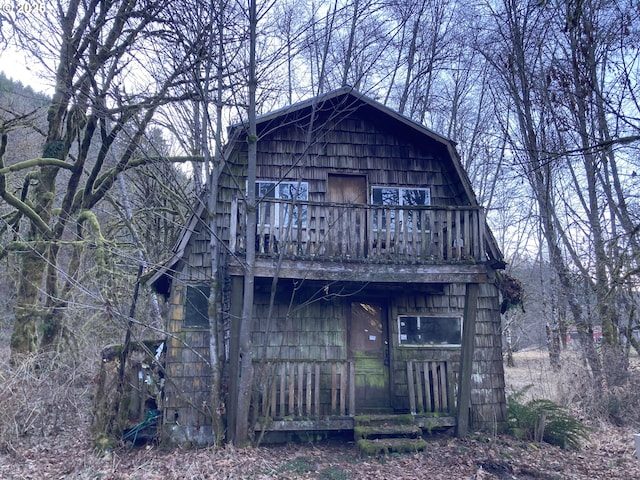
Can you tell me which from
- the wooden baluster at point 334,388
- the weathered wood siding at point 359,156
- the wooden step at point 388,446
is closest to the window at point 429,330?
the wooden baluster at point 334,388

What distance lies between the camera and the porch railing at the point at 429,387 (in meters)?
8.82

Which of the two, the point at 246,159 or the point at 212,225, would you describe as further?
the point at 246,159

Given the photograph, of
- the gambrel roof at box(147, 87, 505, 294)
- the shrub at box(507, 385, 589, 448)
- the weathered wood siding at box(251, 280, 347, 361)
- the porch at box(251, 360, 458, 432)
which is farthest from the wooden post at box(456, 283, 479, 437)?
the weathered wood siding at box(251, 280, 347, 361)

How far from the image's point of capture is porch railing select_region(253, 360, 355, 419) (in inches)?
328

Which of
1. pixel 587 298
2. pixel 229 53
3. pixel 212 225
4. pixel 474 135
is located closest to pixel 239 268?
pixel 212 225

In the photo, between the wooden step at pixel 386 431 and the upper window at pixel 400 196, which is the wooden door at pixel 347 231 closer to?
the upper window at pixel 400 196

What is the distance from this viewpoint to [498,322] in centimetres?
991

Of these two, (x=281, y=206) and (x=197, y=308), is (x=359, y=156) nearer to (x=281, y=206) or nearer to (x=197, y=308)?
(x=281, y=206)

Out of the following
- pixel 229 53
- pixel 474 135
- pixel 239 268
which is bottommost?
pixel 239 268

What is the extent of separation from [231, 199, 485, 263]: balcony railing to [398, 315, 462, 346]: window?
1.79 metres

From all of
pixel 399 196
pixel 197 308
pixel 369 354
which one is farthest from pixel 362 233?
pixel 197 308

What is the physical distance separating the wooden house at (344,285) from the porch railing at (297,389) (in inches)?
1.3

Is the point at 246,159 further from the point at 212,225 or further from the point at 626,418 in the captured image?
the point at 626,418

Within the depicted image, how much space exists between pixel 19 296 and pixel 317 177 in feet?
26.2
